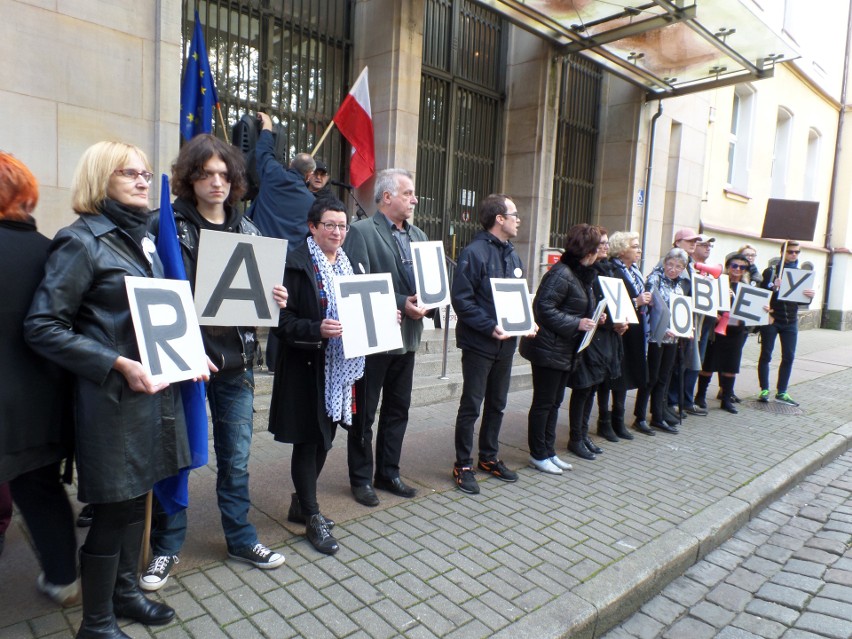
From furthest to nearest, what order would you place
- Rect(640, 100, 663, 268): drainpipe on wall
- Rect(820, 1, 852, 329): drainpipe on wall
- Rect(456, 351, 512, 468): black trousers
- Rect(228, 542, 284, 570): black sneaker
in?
Rect(820, 1, 852, 329): drainpipe on wall
Rect(640, 100, 663, 268): drainpipe on wall
Rect(456, 351, 512, 468): black trousers
Rect(228, 542, 284, 570): black sneaker

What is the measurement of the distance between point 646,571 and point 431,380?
3590 mm

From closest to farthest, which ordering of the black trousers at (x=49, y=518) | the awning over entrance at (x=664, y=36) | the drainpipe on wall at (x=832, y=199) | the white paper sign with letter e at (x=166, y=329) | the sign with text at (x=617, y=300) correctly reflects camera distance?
the white paper sign with letter e at (x=166, y=329) < the black trousers at (x=49, y=518) < the sign with text at (x=617, y=300) < the awning over entrance at (x=664, y=36) < the drainpipe on wall at (x=832, y=199)

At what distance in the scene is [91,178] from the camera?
2.25 m

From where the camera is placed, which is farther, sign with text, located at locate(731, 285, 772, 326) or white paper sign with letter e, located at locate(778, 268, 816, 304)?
white paper sign with letter e, located at locate(778, 268, 816, 304)

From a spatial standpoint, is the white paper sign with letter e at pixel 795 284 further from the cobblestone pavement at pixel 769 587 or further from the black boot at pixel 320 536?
the black boot at pixel 320 536

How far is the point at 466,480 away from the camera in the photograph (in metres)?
4.16

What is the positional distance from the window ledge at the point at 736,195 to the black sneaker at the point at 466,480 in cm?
1235

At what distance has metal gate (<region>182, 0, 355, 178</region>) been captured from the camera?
6.43 meters

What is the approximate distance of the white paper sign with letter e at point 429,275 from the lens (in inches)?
149

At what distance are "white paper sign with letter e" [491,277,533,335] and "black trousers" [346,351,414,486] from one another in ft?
2.39

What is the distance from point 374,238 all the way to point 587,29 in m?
6.38

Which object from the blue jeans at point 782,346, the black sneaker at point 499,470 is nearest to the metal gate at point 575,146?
the blue jeans at point 782,346

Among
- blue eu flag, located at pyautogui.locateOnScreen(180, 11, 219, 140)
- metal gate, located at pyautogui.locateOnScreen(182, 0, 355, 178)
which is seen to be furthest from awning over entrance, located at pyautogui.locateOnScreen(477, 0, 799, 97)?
blue eu flag, located at pyautogui.locateOnScreen(180, 11, 219, 140)

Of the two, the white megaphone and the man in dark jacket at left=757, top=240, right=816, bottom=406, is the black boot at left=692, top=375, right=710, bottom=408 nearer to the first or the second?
the man in dark jacket at left=757, top=240, right=816, bottom=406
